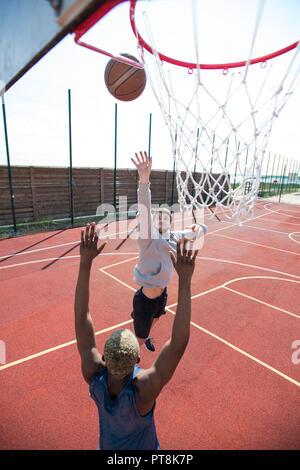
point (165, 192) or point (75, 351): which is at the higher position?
point (165, 192)

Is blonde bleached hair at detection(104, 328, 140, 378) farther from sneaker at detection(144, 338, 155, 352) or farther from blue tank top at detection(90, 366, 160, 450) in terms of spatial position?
sneaker at detection(144, 338, 155, 352)

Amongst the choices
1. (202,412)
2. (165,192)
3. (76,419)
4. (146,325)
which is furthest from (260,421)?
(165,192)

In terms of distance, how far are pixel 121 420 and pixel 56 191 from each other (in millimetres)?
12572

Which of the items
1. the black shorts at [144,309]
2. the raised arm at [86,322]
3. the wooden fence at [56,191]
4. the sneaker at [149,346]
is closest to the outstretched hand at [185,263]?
the raised arm at [86,322]

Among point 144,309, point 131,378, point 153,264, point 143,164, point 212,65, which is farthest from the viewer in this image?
point 212,65

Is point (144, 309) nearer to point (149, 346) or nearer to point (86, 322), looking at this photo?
point (149, 346)

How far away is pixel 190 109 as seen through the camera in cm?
362

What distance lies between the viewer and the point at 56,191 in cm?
Result: 1285

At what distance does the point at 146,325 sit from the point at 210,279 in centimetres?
379

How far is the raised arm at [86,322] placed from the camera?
62.7 inches

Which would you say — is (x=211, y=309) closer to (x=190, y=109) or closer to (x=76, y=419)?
(x=76, y=419)

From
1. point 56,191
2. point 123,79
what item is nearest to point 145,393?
point 123,79

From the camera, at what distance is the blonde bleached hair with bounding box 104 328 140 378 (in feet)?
4.52

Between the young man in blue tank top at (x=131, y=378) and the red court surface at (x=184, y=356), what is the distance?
4.54ft
